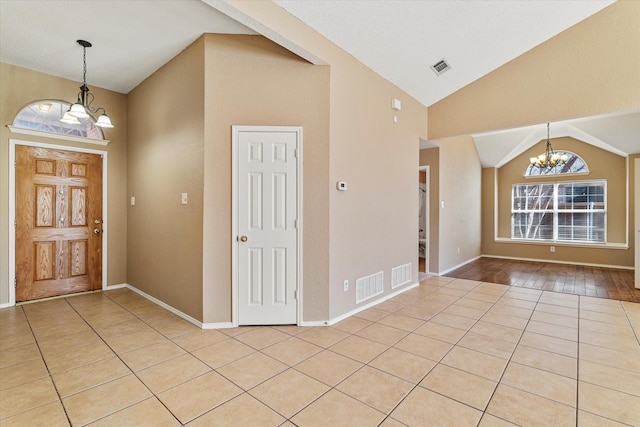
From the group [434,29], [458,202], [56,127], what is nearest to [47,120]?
[56,127]

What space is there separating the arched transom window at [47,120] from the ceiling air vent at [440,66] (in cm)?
484

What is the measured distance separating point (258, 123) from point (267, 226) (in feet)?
3.55

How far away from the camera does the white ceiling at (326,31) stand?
2785 millimetres

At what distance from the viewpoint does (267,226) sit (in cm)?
319

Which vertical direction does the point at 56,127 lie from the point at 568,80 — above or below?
below

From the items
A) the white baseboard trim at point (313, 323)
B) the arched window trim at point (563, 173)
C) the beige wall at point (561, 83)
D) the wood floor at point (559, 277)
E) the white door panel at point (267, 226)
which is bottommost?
the wood floor at point (559, 277)

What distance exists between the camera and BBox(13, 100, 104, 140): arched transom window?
3.92 m

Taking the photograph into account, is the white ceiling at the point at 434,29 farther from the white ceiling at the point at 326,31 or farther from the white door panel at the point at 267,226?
the white door panel at the point at 267,226

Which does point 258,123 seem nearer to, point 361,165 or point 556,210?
point 361,165

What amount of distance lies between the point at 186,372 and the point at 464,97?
507 cm

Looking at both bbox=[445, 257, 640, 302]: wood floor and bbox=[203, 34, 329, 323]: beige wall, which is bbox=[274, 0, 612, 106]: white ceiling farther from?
bbox=[445, 257, 640, 302]: wood floor

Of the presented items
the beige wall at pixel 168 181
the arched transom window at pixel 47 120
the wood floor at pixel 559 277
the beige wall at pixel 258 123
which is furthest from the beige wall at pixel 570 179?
the arched transom window at pixel 47 120

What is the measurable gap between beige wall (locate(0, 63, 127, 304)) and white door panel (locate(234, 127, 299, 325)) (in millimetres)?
2753

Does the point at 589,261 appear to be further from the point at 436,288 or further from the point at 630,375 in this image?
the point at 630,375
